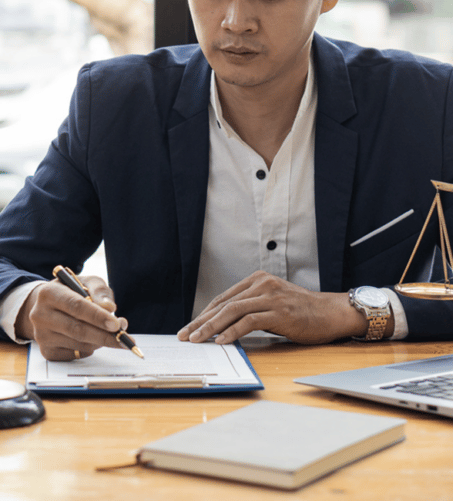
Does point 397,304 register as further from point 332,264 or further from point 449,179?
point 449,179

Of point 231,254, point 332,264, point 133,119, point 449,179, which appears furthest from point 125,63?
point 449,179

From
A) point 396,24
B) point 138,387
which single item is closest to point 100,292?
point 138,387

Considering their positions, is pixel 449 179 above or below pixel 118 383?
above

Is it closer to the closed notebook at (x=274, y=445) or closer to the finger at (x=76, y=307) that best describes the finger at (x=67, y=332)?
the finger at (x=76, y=307)

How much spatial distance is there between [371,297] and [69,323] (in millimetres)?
647

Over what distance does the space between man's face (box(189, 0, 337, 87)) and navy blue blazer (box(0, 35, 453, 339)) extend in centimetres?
20

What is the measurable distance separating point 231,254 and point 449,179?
585mm

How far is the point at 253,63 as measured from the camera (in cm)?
150

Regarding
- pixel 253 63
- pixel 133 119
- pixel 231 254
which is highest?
pixel 253 63

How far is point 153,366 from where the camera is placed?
3.41 ft

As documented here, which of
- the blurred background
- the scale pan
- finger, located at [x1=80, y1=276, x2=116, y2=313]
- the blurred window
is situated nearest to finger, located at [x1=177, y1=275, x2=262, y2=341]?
finger, located at [x1=80, y1=276, x2=116, y2=313]

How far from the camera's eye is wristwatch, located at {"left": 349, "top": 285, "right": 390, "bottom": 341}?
135 centimetres

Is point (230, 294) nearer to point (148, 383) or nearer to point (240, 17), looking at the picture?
point (148, 383)

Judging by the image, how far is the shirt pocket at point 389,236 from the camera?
168 centimetres
